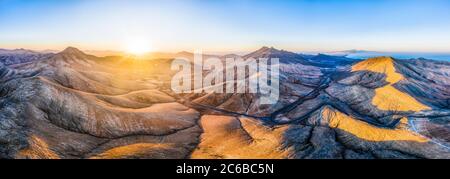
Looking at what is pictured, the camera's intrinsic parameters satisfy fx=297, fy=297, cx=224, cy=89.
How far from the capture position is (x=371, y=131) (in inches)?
3177

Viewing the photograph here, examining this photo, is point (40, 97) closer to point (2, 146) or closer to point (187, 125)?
point (2, 146)

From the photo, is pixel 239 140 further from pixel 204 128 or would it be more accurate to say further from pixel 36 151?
pixel 36 151

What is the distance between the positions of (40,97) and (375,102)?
397 feet

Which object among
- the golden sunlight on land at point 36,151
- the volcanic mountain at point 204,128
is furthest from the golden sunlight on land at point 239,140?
the golden sunlight on land at point 36,151

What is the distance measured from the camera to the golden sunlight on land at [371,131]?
7694 cm

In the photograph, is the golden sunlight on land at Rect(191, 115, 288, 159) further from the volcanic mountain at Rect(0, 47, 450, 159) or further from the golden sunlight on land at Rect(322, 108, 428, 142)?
the golden sunlight on land at Rect(322, 108, 428, 142)

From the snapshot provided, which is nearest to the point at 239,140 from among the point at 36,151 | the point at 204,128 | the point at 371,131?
the point at 204,128

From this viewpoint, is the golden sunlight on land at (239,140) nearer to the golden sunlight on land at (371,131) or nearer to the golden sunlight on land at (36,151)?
the golden sunlight on land at (371,131)

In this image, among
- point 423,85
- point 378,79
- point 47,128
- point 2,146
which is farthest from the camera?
point 378,79

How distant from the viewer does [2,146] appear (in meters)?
58.5

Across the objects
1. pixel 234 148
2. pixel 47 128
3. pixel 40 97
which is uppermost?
pixel 40 97
